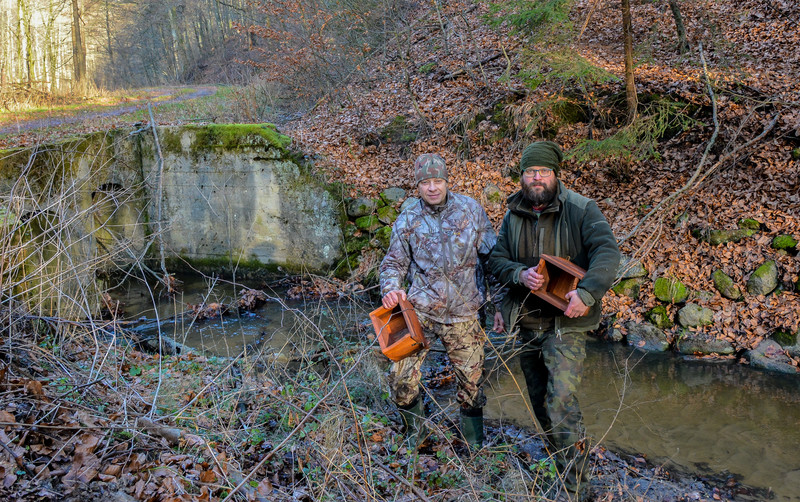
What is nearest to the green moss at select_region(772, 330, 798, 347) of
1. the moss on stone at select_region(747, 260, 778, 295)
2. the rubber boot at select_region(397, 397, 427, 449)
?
the moss on stone at select_region(747, 260, 778, 295)

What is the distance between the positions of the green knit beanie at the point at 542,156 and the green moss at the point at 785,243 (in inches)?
180

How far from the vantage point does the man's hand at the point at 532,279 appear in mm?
3568

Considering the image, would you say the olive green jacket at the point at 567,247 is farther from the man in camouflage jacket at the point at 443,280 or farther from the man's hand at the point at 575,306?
the man in camouflage jacket at the point at 443,280

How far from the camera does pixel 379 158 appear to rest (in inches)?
432

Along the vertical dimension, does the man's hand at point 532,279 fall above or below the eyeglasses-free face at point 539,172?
below

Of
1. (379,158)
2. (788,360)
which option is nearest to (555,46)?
(379,158)

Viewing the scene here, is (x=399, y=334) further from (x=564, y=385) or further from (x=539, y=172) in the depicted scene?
(x=539, y=172)

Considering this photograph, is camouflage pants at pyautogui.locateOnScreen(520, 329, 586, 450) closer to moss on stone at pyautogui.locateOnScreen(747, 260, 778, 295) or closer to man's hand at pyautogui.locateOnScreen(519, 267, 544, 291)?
man's hand at pyautogui.locateOnScreen(519, 267, 544, 291)

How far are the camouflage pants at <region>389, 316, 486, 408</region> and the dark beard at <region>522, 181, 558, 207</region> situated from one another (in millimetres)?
992

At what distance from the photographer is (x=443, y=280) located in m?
4.10

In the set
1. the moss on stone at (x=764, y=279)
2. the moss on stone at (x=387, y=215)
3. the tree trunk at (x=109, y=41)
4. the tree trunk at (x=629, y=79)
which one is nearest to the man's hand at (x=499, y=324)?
the moss on stone at (x=764, y=279)

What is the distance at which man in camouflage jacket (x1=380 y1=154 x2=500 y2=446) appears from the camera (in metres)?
4.07

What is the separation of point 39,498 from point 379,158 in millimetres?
9041

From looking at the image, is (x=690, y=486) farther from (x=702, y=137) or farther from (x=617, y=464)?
(x=702, y=137)
